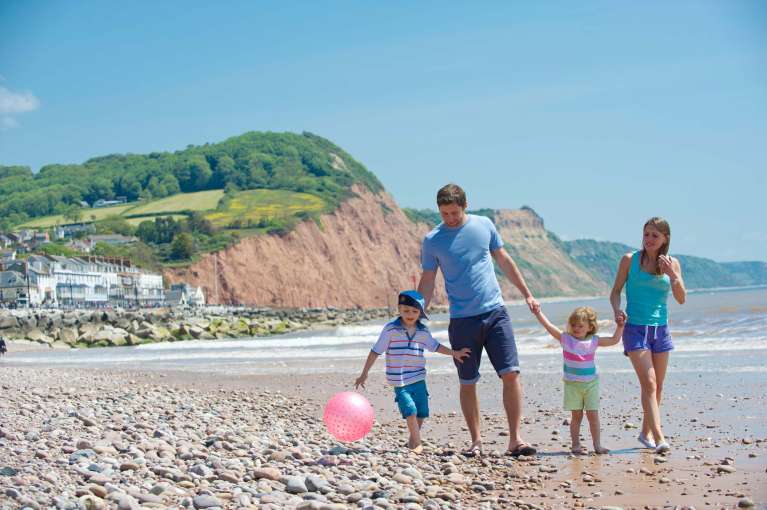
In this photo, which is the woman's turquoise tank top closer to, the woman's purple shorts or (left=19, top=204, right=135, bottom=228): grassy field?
the woman's purple shorts

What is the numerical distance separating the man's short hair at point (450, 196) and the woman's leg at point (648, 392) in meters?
1.80

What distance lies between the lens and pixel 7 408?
28.5ft

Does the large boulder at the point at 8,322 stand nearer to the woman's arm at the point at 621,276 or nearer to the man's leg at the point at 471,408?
the man's leg at the point at 471,408

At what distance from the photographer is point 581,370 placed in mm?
6457

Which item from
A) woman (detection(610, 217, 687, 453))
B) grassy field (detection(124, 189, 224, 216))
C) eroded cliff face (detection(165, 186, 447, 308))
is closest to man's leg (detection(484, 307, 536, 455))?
woman (detection(610, 217, 687, 453))

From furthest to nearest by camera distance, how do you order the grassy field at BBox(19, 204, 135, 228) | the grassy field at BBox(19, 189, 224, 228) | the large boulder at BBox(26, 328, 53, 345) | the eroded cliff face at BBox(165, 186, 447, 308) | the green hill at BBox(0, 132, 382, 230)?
1. the green hill at BBox(0, 132, 382, 230)
2. the grassy field at BBox(19, 204, 135, 228)
3. the grassy field at BBox(19, 189, 224, 228)
4. the eroded cliff face at BBox(165, 186, 447, 308)
5. the large boulder at BBox(26, 328, 53, 345)

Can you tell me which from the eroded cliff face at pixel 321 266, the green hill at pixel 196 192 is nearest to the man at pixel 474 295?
the eroded cliff face at pixel 321 266

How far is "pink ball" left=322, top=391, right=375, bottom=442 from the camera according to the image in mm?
6402

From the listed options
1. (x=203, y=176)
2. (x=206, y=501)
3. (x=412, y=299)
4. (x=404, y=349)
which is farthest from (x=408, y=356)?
(x=203, y=176)

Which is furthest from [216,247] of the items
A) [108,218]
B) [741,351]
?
[741,351]

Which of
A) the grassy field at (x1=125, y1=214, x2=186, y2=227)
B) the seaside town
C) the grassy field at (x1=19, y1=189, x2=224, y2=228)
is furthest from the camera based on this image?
the grassy field at (x1=19, y1=189, x2=224, y2=228)

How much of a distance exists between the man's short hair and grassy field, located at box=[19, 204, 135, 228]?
137166mm

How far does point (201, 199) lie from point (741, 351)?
132 meters

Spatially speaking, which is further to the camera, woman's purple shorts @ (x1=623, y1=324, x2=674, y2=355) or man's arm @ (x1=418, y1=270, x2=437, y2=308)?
man's arm @ (x1=418, y1=270, x2=437, y2=308)
